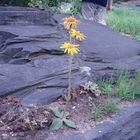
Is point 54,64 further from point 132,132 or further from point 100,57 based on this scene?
point 132,132

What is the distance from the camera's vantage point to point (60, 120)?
3.45 m

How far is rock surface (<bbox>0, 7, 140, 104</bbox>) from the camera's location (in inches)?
152

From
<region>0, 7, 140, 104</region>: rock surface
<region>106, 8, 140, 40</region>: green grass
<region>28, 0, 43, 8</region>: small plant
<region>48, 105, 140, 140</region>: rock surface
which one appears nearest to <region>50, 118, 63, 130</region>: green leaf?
<region>48, 105, 140, 140</region>: rock surface

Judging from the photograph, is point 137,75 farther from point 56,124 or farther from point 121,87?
point 56,124

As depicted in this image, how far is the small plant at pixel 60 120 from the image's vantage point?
11.1ft

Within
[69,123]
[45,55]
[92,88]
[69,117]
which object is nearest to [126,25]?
[45,55]

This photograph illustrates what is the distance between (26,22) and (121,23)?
3274mm

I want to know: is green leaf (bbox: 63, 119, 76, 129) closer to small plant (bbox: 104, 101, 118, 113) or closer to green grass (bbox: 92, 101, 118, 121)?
green grass (bbox: 92, 101, 118, 121)

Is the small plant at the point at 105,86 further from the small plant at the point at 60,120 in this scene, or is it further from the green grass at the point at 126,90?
the small plant at the point at 60,120

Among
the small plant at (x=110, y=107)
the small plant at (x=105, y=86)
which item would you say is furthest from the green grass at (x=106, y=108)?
the small plant at (x=105, y=86)

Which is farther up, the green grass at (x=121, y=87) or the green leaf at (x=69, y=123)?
the green grass at (x=121, y=87)

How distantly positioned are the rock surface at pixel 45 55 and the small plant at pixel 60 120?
10.0 inches

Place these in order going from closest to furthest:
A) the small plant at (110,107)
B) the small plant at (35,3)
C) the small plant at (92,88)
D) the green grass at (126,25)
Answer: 1. the small plant at (110,107)
2. the small plant at (92,88)
3. the small plant at (35,3)
4. the green grass at (126,25)

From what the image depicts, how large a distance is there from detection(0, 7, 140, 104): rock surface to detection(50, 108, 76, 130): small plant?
25cm
